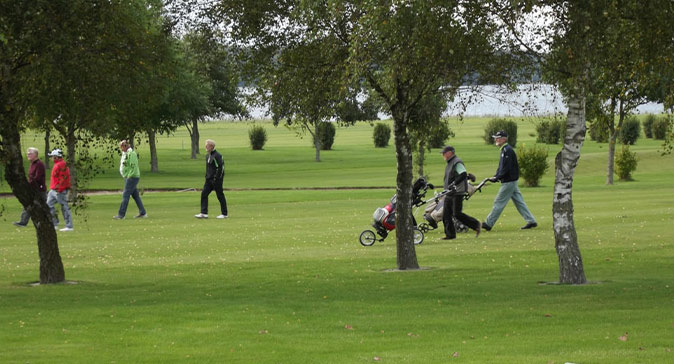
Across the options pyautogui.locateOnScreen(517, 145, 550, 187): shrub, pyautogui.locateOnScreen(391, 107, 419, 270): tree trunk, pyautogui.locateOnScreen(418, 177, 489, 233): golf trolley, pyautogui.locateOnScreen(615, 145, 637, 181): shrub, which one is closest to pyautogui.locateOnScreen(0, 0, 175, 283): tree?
pyautogui.locateOnScreen(391, 107, 419, 270): tree trunk

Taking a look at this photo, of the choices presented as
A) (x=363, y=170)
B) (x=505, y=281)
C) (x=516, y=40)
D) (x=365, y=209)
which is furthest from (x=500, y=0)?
(x=363, y=170)

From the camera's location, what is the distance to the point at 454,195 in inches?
861

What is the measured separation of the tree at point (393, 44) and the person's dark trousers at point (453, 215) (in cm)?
498

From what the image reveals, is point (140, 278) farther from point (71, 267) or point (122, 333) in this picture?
point (122, 333)

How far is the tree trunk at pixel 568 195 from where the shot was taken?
13.8 metres

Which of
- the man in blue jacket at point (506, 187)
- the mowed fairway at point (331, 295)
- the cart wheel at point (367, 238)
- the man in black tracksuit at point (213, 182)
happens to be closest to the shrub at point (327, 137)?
the man in black tracksuit at point (213, 182)

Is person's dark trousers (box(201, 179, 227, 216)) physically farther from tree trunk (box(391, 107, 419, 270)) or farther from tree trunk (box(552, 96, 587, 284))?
tree trunk (box(552, 96, 587, 284))

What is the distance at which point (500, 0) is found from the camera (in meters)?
13.2

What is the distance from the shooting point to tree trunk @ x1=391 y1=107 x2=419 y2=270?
1603 cm

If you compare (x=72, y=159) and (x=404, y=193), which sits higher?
(x=72, y=159)

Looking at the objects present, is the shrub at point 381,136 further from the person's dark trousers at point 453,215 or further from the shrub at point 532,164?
the person's dark trousers at point 453,215

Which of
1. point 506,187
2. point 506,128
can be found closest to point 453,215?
point 506,187

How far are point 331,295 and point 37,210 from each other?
468 cm

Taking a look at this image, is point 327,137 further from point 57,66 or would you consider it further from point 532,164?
point 57,66
